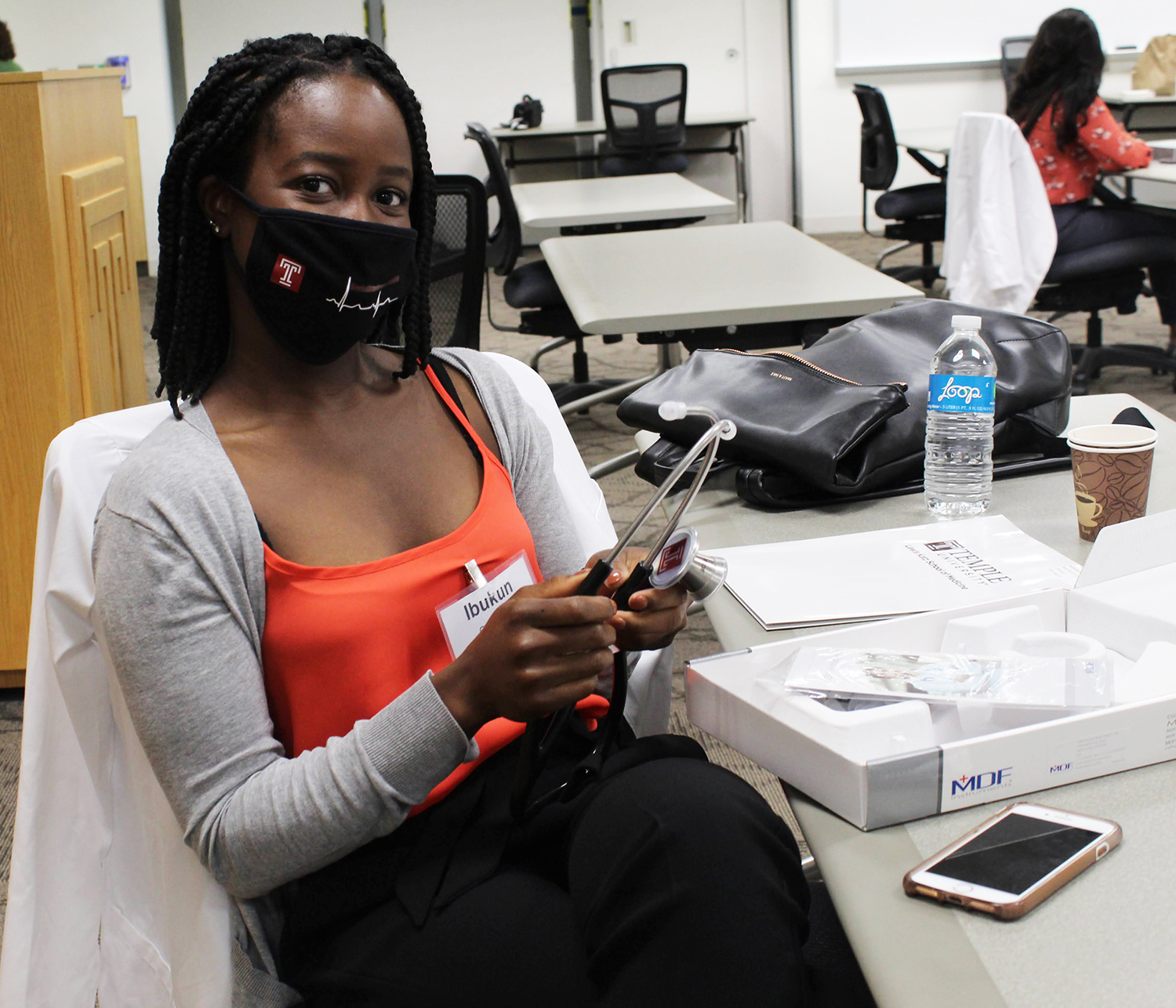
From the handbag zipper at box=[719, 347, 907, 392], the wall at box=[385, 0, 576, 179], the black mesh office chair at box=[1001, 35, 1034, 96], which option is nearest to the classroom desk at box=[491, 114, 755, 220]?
the wall at box=[385, 0, 576, 179]

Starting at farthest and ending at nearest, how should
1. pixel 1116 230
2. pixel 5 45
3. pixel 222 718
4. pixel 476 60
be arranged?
1. pixel 476 60
2. pixel 5 45
3. pixel 1116 230
4. pixel 222 718

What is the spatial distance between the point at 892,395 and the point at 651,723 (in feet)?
1.59

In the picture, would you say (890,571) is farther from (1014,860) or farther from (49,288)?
(49,288)

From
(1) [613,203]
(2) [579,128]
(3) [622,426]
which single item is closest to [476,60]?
(2) [579,128]

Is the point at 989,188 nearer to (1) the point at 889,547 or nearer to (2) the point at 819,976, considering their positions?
(1) the point at 889,547

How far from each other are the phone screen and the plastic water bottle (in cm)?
64

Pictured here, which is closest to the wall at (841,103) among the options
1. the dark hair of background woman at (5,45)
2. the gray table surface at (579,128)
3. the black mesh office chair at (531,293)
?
the gray table surface at (579,128)

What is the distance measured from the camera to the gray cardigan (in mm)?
878

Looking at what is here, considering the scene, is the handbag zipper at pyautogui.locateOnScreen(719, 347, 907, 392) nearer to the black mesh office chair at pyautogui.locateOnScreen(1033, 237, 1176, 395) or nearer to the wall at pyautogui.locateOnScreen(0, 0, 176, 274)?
the black mesh office chair at pyautogui.locateOnScreen(1033, 237, 1176, 395)

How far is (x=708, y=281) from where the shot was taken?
273 centimetres

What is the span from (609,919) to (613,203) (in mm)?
3478

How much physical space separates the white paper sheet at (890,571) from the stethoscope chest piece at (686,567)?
13cm

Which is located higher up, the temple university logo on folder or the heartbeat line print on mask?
the temple university logo on folder

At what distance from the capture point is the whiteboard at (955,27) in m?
7.75
